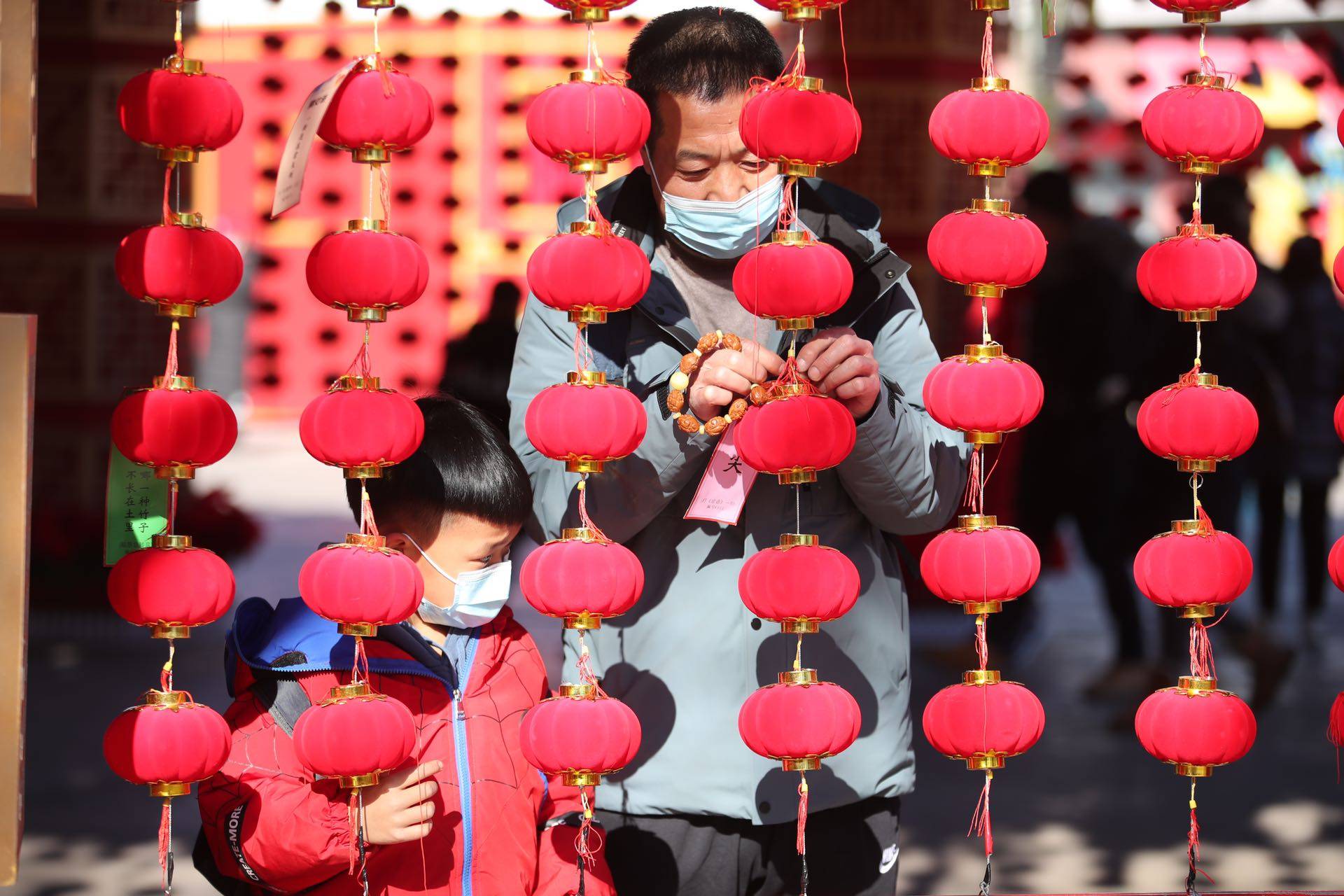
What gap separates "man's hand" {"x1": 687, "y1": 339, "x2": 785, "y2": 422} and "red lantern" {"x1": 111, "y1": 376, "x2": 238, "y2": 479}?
0.42 metres

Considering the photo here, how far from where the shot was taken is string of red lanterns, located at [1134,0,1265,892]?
4.38ft

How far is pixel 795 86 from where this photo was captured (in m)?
1.29

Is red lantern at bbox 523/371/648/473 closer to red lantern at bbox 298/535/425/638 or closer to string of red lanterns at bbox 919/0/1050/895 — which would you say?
red lantern at bbox 298/535/425/638

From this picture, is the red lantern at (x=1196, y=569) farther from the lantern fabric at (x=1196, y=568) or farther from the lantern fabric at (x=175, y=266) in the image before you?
the lantern fabric at (x=175, y=266)

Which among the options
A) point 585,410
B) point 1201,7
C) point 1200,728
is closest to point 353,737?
point 585,410

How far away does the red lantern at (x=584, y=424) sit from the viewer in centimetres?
128

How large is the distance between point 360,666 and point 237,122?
0.51 metres

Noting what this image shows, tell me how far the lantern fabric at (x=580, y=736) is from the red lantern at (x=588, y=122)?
1.52ft

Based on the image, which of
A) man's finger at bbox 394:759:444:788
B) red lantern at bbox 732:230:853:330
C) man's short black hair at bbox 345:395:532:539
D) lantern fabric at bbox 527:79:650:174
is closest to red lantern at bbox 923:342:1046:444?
red lantern at bbox 732:230:853:330

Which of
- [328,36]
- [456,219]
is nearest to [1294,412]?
[456,219]

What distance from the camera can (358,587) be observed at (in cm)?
126

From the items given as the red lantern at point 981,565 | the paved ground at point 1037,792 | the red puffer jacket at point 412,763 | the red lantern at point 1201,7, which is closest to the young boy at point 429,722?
the red puffer jacket at point 412,763

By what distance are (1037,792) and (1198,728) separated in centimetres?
268

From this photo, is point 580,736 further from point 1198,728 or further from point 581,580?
point 1198,728
